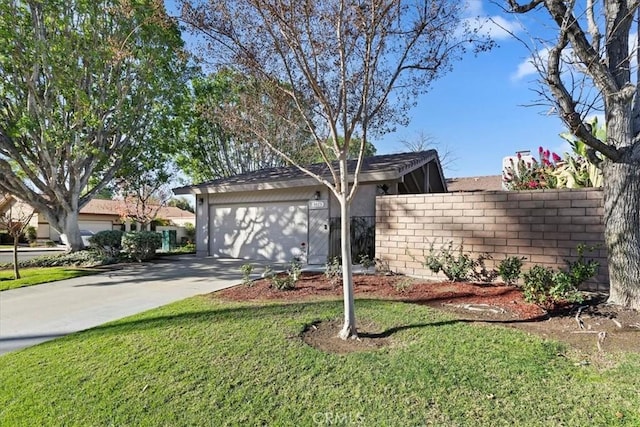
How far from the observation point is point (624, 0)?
4.45 m

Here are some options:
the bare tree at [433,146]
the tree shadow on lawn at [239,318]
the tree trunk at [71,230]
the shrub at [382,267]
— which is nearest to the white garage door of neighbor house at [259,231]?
the shrub at [382,267]

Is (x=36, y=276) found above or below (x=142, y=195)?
below

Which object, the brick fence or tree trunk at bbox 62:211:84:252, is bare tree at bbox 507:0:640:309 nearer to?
the brick fence

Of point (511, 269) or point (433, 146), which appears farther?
point (433, 146)

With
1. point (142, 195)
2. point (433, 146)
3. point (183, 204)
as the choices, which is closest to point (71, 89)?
point (142, 195)

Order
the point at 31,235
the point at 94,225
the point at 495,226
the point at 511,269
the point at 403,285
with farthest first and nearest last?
the point at 94,225
the point at 31,235
the point at 495,226
the point at 403,285
the point at 511,269

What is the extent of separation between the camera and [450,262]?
22.4 ft

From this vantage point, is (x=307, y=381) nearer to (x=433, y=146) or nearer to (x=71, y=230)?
(x=71, y=230)

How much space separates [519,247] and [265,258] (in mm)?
8335

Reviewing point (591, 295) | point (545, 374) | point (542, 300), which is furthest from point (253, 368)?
point (591, 295)

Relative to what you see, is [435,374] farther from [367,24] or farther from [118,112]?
[118,112]

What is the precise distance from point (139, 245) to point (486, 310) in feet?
37.8

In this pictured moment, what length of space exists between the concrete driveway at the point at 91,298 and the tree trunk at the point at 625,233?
21.7 feet

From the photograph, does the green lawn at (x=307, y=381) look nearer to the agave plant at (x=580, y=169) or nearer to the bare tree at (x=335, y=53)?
the bare tree at (x=335, y=53)
